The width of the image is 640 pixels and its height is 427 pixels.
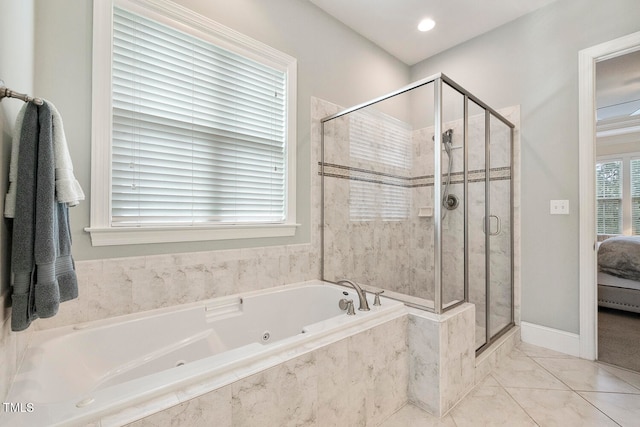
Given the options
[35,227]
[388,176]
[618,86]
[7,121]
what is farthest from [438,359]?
[618,86]

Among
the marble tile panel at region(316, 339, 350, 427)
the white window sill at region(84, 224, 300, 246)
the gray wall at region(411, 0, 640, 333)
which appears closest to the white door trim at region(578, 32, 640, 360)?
the gray wall at region(411, 0, 640, 333)

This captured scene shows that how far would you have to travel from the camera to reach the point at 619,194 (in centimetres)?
518

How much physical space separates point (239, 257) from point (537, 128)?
268 cm

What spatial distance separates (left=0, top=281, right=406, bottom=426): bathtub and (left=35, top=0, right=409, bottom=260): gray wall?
398mm

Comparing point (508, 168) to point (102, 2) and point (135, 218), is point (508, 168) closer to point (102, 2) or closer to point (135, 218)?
point (135, 218)

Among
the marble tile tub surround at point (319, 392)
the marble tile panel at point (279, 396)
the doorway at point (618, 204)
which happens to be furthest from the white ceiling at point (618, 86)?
the marble tile panel at point (279, 396)

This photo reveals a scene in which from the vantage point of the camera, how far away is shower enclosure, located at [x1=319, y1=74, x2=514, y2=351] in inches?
77.2

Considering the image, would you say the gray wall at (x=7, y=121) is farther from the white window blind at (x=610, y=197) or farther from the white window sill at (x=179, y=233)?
the white window blind at (x=610, y=197)

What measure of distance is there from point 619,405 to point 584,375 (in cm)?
33

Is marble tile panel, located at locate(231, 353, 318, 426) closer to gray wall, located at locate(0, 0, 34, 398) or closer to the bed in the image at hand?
gray wall, located at locate(0, 0, 34, 398)

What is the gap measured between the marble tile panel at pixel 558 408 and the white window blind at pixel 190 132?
76.4 inches

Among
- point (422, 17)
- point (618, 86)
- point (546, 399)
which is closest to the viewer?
point (546, 399)

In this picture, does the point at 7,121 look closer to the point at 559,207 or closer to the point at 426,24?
the point at 426,24

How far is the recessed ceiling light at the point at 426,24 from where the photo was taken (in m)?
2.62
